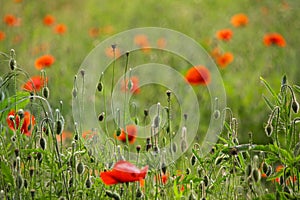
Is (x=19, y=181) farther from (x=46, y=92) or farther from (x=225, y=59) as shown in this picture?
(x=225, y=59)

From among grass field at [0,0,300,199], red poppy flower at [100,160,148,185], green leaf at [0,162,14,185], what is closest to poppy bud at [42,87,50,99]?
grass field at [0,0,300,199]

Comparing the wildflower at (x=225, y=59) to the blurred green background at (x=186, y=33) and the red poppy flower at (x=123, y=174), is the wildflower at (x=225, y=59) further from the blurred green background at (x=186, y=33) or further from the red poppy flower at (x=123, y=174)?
the red poppy flower at (x=123, y=174)

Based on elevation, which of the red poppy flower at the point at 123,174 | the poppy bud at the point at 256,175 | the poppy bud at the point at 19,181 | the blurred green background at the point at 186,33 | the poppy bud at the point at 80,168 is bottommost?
the poppy bud at the point at 256,175

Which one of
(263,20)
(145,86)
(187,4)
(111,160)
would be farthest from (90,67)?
(111,160)

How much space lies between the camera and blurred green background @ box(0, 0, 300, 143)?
4.05 metres

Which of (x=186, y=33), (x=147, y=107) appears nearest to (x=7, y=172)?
(x=147, y=107)

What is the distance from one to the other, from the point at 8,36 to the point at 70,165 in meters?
3.44

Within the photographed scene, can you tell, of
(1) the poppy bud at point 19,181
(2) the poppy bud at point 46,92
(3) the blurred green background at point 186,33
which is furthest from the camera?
(3) the blurred green background at point 186,33

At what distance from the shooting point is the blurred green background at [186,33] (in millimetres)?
4047

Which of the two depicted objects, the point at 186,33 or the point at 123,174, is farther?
the point at 186,33

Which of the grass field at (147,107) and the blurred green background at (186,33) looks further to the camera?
the blurred green background at (186,33)

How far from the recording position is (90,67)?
4828 mm

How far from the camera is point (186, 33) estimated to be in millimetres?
5500

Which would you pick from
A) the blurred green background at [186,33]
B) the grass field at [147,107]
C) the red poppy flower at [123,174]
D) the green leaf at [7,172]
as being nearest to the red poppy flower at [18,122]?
the grass field at [147,107]
